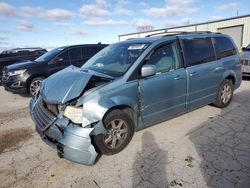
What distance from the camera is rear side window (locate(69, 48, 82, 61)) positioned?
8.09 metres

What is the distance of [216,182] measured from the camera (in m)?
2.68

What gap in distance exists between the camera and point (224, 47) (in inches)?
204

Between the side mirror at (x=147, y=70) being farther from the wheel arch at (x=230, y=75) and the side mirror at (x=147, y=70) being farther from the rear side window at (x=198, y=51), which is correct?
the wheel arch at (x=230, y=75)

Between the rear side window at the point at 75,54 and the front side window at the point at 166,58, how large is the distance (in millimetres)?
4945

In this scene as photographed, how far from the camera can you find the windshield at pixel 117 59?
12.1 ft

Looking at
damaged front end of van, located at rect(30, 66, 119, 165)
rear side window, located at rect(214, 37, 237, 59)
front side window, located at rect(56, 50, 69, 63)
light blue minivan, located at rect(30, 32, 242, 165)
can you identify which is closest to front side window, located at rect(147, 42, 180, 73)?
light blue minivan, located at rect(30, 32, 242, 165)

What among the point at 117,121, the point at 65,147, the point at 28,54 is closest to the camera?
the point at 65,147

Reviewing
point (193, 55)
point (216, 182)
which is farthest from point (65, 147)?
point (193, 55)

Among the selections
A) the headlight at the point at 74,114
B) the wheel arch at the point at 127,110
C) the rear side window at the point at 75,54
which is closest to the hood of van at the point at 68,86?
the headlight at the point at 74,114

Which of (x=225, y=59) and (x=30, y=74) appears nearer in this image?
(x=225, y=59)

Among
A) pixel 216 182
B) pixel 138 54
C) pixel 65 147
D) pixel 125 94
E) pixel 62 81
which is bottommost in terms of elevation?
pixel 216 182

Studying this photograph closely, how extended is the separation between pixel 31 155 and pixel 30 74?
174 inches

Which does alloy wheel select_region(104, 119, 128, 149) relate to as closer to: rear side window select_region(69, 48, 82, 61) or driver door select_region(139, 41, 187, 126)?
driver door select_region(139, 41, 187, 126)

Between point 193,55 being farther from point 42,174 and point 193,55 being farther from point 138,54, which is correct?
point 42,174
